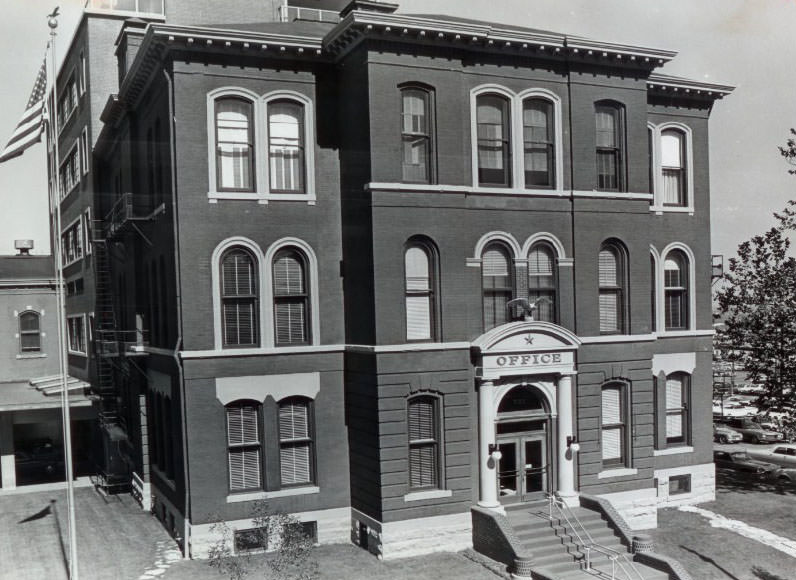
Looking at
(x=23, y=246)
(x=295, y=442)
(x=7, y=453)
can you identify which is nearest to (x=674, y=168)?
(x=295, y=442)

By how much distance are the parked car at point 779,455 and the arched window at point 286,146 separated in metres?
25.7

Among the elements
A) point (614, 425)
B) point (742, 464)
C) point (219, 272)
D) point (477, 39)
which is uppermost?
point (477, 39)

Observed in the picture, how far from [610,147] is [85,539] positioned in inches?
784

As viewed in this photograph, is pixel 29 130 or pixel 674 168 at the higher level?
pixel 29 130

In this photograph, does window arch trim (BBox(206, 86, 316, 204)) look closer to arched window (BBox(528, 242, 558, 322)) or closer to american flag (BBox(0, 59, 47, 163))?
american flag (BBox(0, 59, 47, 163))

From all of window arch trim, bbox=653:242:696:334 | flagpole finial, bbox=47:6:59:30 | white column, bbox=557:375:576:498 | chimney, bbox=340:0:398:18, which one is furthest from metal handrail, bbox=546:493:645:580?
flagpole finial, bbox=47:6:59:30

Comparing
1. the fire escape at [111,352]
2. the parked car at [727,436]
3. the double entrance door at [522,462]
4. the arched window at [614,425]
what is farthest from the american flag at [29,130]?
the parked car at [727,436]

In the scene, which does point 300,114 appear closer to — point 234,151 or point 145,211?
point 234,151

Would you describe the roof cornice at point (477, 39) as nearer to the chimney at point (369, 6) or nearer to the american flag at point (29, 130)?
the chimney at point (369, 6)

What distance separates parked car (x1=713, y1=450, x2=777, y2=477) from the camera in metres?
30.2

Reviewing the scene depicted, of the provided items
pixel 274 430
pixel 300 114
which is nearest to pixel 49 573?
pixel 274 430

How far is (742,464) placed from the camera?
1244 inches

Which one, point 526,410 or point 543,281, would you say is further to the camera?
point 543,281

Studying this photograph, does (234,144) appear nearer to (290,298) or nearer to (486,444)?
(290,298)
